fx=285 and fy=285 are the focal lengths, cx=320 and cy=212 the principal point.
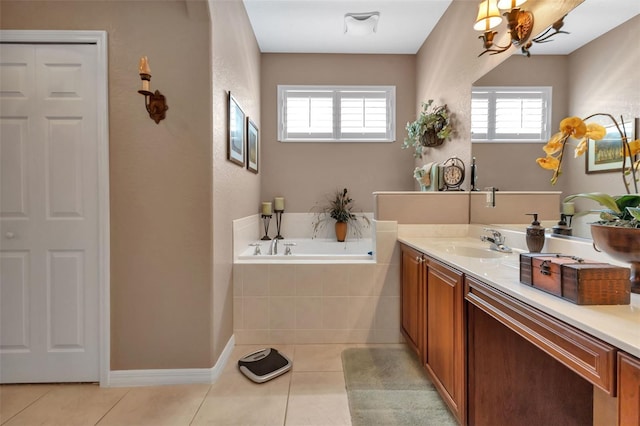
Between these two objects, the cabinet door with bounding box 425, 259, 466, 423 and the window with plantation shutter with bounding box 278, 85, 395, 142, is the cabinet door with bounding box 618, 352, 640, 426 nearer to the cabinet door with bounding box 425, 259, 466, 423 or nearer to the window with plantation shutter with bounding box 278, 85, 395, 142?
the cabinet door with bounding box 425, 259, 466, 423

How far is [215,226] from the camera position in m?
1.91

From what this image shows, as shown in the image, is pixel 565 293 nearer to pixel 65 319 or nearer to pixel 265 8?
pixel 65 319

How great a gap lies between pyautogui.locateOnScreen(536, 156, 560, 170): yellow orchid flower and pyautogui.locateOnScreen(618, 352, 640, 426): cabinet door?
3.69 ft

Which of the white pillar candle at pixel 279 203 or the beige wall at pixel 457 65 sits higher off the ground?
the beige wall at pixel 457 65

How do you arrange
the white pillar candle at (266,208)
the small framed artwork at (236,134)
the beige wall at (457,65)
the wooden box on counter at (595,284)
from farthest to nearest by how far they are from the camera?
the white pillar candle at (266,208)
the beige wall at (457,65)
the small framed artwork at (236,134)
the wooden box on counter at (595,284)

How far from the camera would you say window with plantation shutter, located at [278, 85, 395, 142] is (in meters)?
3.58

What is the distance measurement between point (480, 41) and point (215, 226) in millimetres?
2478

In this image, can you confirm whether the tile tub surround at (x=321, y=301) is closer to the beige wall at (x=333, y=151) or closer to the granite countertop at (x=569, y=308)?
the granite countertop at (x=569, y=308)

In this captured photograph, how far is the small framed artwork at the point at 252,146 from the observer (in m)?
2.85

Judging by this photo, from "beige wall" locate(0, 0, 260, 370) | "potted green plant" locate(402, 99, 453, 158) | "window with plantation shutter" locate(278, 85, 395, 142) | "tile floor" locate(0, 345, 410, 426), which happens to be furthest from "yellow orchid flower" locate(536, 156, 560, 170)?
"window with plantation shutter" locate(278, 85, 395, 142)

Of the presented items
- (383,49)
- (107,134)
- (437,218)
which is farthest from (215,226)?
(383,49)

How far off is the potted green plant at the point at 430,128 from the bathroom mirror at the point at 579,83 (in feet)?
2.58

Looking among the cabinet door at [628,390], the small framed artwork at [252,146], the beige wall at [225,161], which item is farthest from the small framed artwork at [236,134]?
the cabinet door at [628,390]

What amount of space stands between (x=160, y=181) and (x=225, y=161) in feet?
1.58
